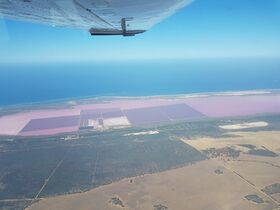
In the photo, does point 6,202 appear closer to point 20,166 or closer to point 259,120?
point 20,166

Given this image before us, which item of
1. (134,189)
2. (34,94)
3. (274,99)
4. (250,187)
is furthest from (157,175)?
(34,94)

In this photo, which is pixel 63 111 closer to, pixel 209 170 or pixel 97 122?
pixel 97 122

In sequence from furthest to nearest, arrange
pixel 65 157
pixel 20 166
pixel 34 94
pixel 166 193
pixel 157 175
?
pixel 34 94, pixel 65 157, pixel 20 166, pixel 157 175, pixel 166 193

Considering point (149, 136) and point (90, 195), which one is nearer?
point (90, 195)

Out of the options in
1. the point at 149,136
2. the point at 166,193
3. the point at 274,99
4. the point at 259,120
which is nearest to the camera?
the point at 166,193

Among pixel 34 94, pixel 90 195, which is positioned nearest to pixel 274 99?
pixel 90 195

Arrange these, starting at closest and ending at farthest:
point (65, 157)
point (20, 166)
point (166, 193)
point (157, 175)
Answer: point (166, 193), point (157, 175), point (20, 166), point (65, 157)

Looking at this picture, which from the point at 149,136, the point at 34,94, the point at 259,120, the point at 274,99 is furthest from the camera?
the point at 34,94

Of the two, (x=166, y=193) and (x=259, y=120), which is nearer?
(x=166, y=193)
